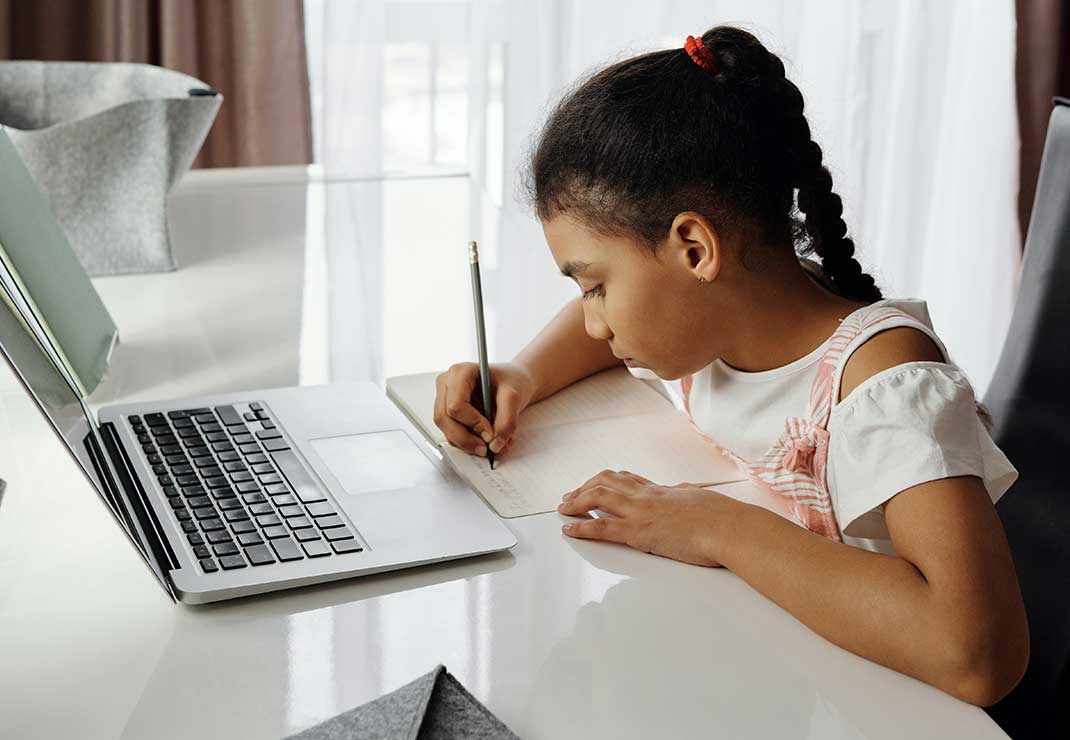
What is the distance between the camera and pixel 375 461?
35.5 inches

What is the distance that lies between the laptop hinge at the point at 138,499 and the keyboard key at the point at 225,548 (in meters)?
0.03

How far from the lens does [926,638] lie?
67cm

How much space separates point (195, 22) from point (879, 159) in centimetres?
145

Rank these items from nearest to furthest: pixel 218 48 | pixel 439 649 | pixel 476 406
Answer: pixel 439 649 < pixel 476 406 < pixel 218 48

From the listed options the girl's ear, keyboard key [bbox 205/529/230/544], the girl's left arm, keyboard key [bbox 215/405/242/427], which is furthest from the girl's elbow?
keyboard key [bbox 215/405/242/427]

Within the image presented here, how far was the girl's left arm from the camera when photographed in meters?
0.66

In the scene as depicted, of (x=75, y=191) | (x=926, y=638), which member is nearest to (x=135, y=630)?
(x=926, y=638)

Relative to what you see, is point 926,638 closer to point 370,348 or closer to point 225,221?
point 370,348

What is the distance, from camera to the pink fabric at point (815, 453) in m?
0.87

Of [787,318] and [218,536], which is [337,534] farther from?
[787,318]

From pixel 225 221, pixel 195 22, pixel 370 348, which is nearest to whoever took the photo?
pixel 370 348

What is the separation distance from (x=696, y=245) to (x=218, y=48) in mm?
1541

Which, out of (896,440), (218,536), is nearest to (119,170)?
(218,536)

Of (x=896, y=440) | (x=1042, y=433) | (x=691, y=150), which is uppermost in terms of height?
(x=691, y=150)
